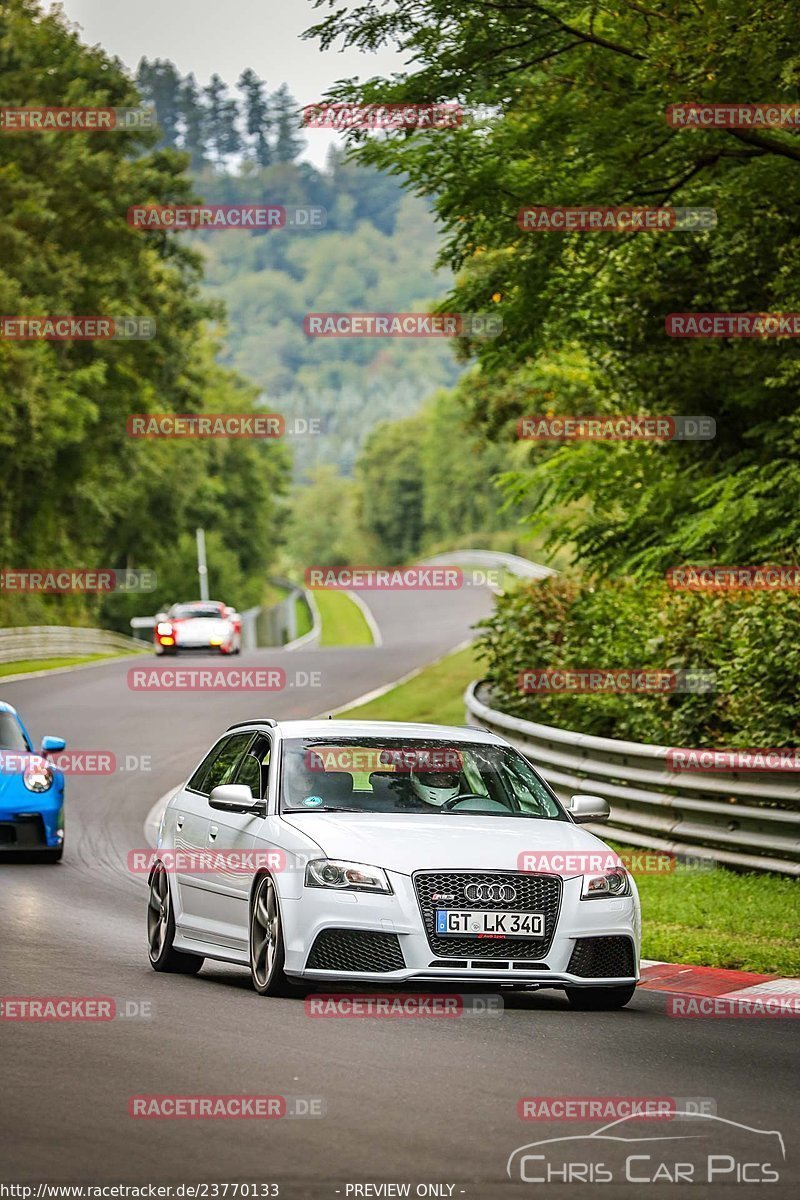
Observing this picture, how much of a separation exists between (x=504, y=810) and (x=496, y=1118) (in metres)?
3.84

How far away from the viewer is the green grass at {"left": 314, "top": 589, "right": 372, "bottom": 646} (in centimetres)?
7719

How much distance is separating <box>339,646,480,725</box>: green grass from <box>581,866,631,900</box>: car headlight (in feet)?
67.0

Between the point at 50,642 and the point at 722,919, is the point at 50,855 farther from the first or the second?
the point at 50,642

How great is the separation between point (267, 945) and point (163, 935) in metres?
1.57

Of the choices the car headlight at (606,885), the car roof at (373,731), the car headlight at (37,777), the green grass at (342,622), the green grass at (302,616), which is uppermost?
the car roof at (373,731)

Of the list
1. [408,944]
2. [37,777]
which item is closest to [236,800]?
[408,944]

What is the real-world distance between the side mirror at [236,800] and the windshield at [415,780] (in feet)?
0.48

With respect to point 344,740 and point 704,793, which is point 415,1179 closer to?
point 344,740

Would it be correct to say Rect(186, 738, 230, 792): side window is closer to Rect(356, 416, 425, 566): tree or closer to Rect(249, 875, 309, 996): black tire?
Rect(249, 875, 309, 996): black tire

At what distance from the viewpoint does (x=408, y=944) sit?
9273mm

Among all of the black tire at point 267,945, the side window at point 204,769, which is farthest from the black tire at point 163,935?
the black tire at point 267,945

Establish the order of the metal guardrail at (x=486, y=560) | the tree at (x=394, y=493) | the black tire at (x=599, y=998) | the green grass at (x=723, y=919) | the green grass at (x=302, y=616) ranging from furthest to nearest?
1. the tree at (x=394, y=493)
2. the green grass at (x=302, y=616)
3. the metal guardrail at (x=486, y=560)
4. the green grass at (x=723, y=919)
5. the black tire at (x=599, y=998)

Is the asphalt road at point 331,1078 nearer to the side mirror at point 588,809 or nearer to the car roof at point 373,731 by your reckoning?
the side mirror at point 588,809

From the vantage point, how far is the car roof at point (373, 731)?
10.8 meters
